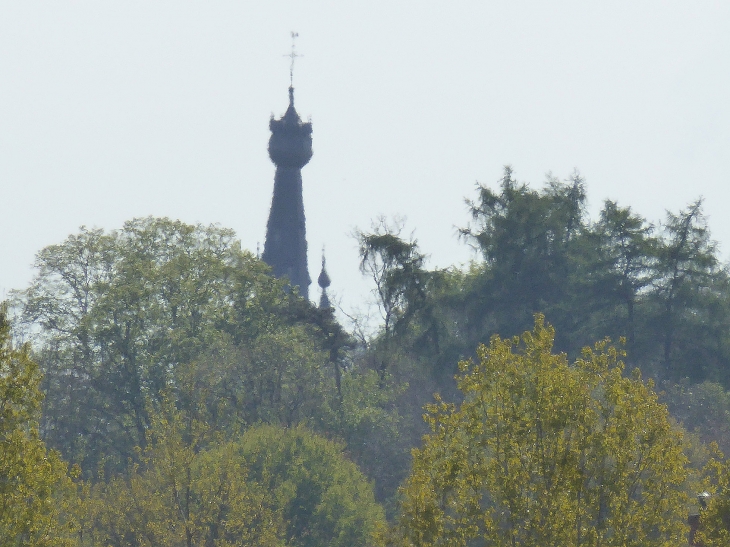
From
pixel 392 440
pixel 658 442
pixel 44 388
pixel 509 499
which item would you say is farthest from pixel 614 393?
pixel 44 388

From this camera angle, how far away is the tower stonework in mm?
131500

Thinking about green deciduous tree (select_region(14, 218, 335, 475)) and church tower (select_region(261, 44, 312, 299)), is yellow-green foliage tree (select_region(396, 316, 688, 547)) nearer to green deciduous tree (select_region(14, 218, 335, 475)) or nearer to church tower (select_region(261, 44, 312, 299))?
green deciduous tree (select_region(14, 218, 335, 475))

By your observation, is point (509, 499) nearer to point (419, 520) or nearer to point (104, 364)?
point (419, 520)

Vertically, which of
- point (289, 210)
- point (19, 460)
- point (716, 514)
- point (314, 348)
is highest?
point (289, 210)

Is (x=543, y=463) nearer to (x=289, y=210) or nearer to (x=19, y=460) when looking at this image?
(x=19, y=460)

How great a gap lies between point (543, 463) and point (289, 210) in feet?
381

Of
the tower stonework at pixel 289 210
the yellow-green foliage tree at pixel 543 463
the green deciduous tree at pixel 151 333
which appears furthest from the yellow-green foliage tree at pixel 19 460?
the tower stonework at pixel 289 210

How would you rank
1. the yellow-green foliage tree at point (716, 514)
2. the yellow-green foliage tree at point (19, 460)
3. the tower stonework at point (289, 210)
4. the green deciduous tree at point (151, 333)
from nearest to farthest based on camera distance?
the yellow-green foliage tree at point (19, 460)
the yellow-green foliage tree at point (716, 514)
the green deciduous tree at point (151, 333)
the tower stonework at point (289, 210)

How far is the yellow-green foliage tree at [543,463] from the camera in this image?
769 inches

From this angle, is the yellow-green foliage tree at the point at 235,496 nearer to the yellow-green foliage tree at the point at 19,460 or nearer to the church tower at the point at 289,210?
the yellow-green foliage tree at the point at 19,460

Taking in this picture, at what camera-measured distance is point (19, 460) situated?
18.9 m

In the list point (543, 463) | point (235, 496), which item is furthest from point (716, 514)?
point (235, 496)

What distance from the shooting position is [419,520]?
766 inches

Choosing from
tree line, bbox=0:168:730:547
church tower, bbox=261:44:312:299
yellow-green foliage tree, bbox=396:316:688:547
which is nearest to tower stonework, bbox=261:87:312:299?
church tower, bbox=261:44:312:299
